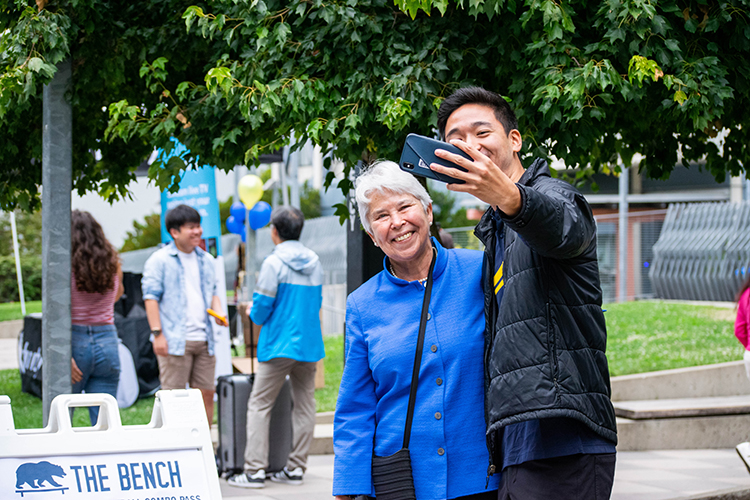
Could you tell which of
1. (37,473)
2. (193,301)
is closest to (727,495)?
(193,301)

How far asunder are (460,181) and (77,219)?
526 cm

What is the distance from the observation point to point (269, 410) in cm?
621

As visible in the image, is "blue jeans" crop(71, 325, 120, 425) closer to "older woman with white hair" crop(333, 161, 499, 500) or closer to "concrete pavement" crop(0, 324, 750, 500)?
"concrete pavement" crop(0, 324, 750, 500)

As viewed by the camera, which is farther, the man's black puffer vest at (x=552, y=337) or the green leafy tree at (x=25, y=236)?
the green leafy tree at (x=25, y=236)

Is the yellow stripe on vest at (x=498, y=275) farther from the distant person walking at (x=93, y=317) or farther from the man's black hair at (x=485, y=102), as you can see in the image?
the distant person walking at (x=93, y=317)

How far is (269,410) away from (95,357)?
1.34 m

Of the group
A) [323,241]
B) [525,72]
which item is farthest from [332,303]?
[525,72]

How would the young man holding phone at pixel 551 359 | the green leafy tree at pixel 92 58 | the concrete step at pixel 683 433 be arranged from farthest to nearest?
the concrete step at pixel 683 433, the green leafy tree at pixel 92 58, the young man holding phone at pixel 551 359

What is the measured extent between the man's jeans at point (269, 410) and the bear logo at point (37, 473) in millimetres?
3661

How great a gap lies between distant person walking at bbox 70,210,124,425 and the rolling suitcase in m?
0.86

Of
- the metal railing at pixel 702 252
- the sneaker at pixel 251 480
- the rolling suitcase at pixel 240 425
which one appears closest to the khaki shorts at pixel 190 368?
the rolling suitcase at pixel 240 425

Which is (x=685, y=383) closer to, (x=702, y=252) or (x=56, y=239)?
(x=56, y=239)

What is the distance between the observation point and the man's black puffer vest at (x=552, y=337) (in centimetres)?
202

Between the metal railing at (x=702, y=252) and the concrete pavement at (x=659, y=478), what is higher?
the metal railing at (x=702, y=252)
